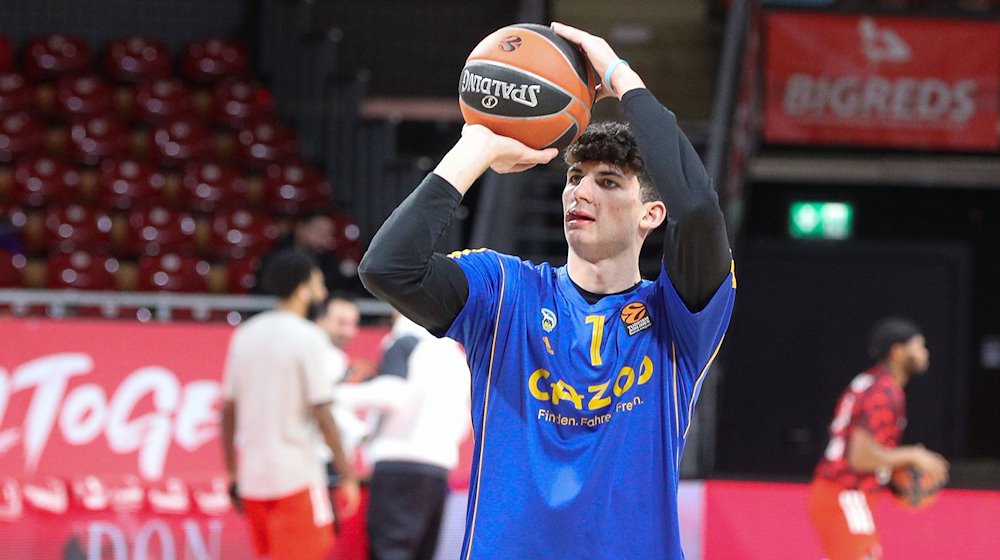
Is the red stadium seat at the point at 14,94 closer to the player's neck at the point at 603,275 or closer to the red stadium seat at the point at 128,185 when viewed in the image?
the red stadium seat at the point at 128,185

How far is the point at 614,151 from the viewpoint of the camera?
297 cm

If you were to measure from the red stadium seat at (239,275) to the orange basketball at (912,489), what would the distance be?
18.8 ft

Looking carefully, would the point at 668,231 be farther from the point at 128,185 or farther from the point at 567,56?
the point at 128,185

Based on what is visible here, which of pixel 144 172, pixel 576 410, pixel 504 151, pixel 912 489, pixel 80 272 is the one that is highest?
pixel 144 172

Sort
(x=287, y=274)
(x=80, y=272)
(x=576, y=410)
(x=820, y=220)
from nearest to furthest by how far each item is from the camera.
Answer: (x=576, y=410) < (x=287, y=274) < (x=80, y=272) < (x=820, y=220)

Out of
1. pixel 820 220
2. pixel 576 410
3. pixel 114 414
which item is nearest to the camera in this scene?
pixel 576 410

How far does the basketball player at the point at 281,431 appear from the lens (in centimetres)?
629

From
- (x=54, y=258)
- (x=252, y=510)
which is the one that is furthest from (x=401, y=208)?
(x=54, y=258)

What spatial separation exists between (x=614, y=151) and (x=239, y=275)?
845 centimetres

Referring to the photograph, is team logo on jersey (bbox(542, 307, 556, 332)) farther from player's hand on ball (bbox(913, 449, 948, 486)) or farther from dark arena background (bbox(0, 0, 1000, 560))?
player's hand on ball (bbox(913, 449, 948, 486))

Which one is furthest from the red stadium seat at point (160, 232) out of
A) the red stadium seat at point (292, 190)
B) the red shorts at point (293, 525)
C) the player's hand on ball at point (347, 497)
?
the red shorts at point (293, 525)

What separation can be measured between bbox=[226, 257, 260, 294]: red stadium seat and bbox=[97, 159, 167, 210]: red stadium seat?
119 centimetres

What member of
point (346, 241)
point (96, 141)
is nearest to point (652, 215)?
point (346, 241)

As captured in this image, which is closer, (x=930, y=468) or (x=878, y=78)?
(x=930, y=468)
